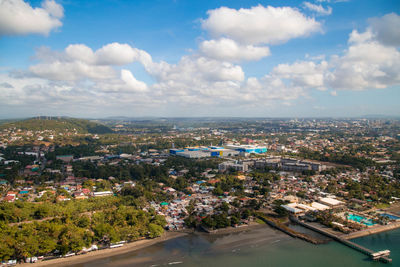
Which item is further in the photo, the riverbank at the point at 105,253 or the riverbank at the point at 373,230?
the riverbank at the point at 373,230

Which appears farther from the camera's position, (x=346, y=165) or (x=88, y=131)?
(x=88, y=131)

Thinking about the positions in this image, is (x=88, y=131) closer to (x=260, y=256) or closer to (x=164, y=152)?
(x=164, y=152)

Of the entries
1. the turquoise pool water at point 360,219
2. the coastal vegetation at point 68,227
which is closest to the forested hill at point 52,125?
the coastal vegetation at point 68,227

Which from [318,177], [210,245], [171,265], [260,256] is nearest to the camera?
[171,265]

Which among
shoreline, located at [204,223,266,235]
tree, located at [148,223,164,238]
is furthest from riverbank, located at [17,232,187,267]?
shoreline, located at [204,223,266,235]

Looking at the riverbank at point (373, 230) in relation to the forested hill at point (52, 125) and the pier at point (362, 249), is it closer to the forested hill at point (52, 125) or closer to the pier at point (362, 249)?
the pier at point (362, 249)

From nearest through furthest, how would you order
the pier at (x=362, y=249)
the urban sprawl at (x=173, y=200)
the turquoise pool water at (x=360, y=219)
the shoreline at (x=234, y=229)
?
the pier at (x=362, y=249) → the urban sprawl at (x=173, y=200) → the shoreline at (x=234, y=229) → the turquoise pool water at (x=360, y=219)

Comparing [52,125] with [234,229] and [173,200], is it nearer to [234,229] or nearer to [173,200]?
[173,200]

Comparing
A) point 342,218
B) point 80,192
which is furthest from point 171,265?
point 80,192

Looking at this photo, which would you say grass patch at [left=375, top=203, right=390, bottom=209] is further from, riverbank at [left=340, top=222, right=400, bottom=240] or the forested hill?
the forested hill
